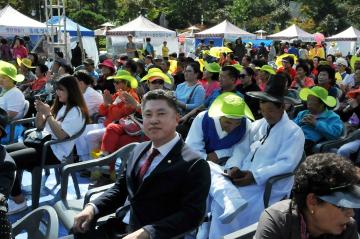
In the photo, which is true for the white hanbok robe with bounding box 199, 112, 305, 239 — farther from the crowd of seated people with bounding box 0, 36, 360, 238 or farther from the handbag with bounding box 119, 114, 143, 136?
the handbag with bounding box 119, 114, 143, 136

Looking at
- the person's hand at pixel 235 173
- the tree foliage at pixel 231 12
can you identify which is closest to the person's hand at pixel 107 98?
the person's hand at pixel 235 173

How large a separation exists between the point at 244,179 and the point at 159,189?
1.31 meters

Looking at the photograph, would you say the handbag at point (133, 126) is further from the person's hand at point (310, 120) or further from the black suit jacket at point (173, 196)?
the black suit jacket at point (173, 196)

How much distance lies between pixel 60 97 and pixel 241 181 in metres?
2.24

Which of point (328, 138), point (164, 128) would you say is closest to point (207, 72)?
point (328, 138)

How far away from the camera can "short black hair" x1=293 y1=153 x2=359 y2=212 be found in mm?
1861

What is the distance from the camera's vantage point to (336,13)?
1943 inches

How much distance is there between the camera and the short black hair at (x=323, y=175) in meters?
1.86

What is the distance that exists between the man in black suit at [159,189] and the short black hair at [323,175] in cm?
72

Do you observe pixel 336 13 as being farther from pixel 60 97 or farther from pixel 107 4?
pixel 60 97

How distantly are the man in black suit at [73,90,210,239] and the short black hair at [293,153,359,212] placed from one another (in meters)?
0.72

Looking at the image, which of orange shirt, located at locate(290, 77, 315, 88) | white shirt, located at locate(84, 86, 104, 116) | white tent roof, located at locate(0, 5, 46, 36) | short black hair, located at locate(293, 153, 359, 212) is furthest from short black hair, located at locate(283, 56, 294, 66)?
white tent roof, located at locate(0, 5, 46, 36)

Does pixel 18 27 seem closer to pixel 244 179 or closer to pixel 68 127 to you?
pixel 68 127

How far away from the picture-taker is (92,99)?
654cm
